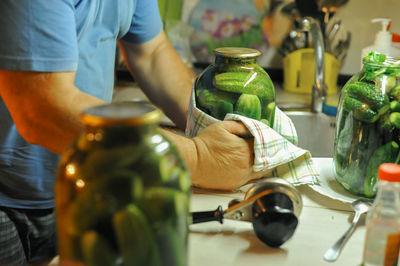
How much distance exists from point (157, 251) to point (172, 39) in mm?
1670

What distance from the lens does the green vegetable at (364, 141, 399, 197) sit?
0.83 metres

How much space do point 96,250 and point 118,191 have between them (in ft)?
0.20

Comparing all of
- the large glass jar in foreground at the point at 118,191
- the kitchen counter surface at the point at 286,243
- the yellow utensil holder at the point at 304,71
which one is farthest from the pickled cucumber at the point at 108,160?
the yellow utensil holder at the point at 304,71

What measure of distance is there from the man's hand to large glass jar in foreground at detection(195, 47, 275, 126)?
49 millimetres

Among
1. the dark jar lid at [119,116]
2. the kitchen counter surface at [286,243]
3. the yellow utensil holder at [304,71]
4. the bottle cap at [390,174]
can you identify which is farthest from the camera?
the yellow utensil holder at [304,71]

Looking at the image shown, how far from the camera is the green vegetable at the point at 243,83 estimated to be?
93 cm

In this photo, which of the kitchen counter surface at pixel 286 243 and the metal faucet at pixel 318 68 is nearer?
the kitchen counter surface at pixel 286 243

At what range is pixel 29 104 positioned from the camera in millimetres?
901

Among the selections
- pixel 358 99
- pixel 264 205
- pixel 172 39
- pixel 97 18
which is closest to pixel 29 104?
pixel 97 18

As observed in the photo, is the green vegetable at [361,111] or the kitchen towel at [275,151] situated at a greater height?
the green vegetable at [361,111]

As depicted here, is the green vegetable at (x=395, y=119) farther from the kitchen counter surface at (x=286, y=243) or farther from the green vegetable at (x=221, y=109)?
the green vegetable at (x=221, y=109)

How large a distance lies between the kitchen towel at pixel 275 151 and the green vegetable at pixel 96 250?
0.47 meters

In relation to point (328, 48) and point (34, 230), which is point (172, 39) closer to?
point (328, 48)

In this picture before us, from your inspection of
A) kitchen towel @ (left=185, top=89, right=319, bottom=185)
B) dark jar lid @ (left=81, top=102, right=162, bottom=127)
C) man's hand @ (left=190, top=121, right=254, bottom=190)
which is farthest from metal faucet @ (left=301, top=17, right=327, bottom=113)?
dark jar lid @ (left=81, top=102, right=162, bottom=127)
